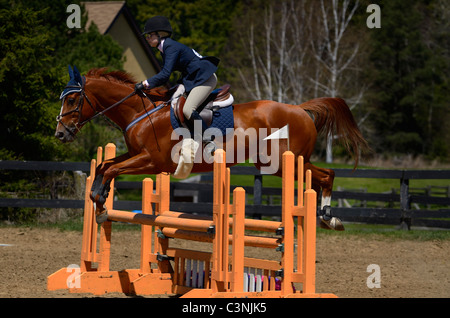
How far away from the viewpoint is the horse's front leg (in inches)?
223

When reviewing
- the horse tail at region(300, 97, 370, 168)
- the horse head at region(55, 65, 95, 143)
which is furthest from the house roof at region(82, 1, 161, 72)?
the horse head at region(55, 65, 95, 143)

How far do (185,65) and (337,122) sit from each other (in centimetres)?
192

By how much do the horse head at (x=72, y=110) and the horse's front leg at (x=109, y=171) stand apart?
445mm

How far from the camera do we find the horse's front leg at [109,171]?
5664 millimetres

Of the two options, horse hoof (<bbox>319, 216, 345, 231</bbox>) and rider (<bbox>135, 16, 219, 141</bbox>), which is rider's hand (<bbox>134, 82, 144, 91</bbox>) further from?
horse hoof (<bbox>319, 216, 345, 231</bbox>)

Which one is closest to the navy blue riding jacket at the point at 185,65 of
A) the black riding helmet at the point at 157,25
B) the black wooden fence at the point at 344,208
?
the black riding helmet at the point at 157,25

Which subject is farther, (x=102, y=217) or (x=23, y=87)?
(x=23, y=87)

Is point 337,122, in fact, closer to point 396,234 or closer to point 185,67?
point 185,67

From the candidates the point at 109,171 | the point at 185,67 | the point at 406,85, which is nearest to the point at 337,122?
the point at 185,67

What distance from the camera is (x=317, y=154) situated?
34844 mm

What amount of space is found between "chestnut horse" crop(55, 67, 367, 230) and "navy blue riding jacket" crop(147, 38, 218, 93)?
0.33 meters

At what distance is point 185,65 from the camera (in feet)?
19.6

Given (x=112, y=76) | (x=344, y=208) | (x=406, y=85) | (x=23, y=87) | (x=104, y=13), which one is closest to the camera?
(x=112, y=76)
